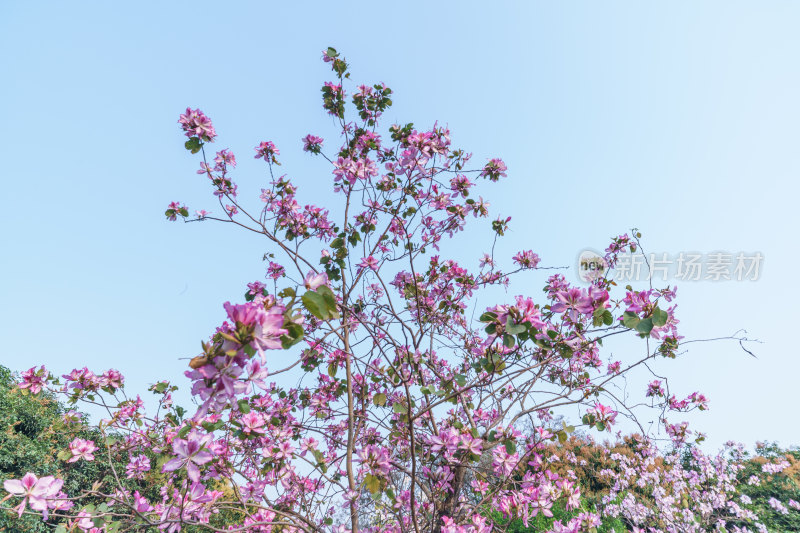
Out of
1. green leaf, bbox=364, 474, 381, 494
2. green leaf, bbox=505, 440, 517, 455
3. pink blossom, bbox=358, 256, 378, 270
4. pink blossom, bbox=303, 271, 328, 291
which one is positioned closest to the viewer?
pink blossom, bbox=303, 271, 328, 291

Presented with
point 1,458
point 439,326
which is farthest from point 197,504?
point 1,458

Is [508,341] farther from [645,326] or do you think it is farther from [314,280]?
[314,280]

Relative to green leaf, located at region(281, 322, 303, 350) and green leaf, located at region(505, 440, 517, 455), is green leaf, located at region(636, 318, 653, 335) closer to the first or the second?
green leaf, located at region(505, 440, 517, 455)

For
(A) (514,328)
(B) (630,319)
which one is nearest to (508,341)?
(A) (514,328)

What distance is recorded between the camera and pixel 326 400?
10.3 ft

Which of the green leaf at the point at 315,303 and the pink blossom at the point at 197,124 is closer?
the green leaf at the point at 315,303

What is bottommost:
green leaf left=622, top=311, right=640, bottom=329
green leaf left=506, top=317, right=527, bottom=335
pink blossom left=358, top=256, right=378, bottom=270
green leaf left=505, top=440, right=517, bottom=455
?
green leaf left=505, top=440, right=517, bottom=455

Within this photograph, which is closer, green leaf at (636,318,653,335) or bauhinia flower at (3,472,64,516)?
green leaf at (636,318,653,335)

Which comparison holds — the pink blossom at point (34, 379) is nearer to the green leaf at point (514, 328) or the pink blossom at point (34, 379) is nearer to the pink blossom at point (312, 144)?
the pink blossom at point (312, 144)

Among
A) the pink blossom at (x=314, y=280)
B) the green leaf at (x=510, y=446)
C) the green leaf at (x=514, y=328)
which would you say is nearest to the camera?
the pink blossom at (x=314, y=280)

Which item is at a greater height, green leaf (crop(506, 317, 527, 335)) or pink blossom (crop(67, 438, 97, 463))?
green leaf (crop(506, 317, 527, 335))

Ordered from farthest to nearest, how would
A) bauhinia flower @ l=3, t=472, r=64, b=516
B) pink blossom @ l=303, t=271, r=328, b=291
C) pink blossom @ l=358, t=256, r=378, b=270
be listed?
1. pink blossom @ l=358, t=256, r=378, b=270
2. bauhinia flower @ l=3, t=472, r=64, b=516
3. pink blossom @ l=303, t=271, r=328, b=291

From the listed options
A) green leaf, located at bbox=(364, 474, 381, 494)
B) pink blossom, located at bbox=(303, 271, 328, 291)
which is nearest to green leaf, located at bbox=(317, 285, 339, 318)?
pink blossom, located at bbox=(303, 271, 328, 291)

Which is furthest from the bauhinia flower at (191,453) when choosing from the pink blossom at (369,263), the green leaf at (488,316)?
the pink blossom at (369,263)
